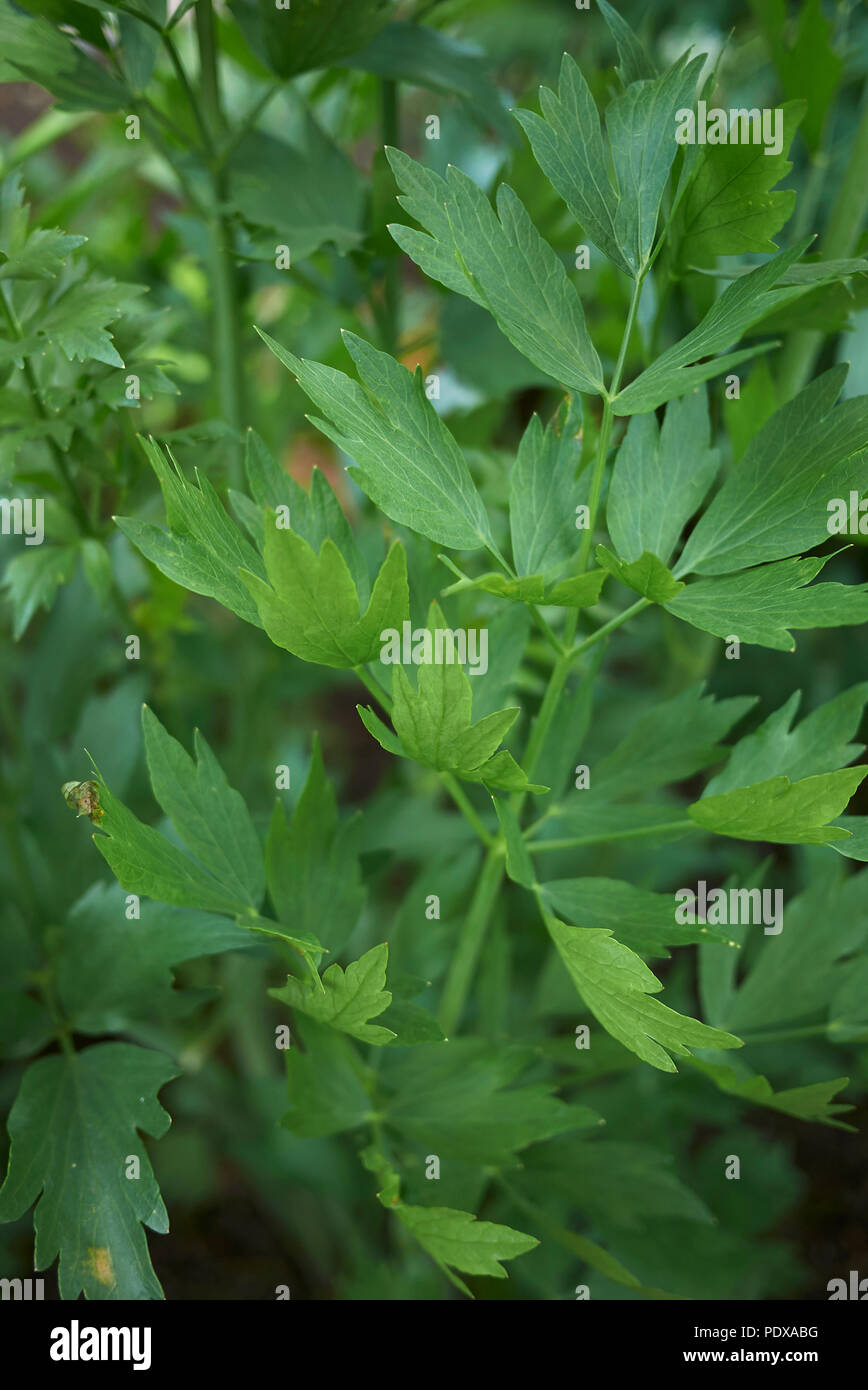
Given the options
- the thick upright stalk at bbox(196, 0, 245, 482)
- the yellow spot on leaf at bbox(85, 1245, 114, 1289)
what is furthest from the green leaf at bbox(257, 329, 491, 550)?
the yellow spot on leaf at bbox(85, 1245, 114, 1289)

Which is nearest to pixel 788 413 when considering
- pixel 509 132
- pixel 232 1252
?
pixel 509 132

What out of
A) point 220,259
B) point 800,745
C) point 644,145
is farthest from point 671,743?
point 220,259

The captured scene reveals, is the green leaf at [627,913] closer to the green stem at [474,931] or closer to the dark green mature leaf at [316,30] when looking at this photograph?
the green stem at [474,931]

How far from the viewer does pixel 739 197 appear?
0.41 metres

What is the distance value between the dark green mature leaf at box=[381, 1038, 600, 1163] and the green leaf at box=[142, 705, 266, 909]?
13cm

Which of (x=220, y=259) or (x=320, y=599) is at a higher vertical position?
(x=220, y=259)

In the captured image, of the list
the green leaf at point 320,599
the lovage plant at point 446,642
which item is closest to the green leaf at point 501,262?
the lovage plant at point 446,642

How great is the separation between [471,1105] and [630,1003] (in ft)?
0.56

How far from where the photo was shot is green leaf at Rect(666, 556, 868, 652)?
1.30 feet

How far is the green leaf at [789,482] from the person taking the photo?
0.40m

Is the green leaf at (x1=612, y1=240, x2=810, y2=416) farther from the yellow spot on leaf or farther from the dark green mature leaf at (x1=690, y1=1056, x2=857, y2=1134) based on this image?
the yellow spot on leaf

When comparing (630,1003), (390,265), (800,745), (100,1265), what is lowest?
(100,1265)

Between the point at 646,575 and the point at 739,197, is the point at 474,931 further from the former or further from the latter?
the point at 739,197

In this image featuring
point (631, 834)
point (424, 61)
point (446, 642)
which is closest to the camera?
point (446, 642)
